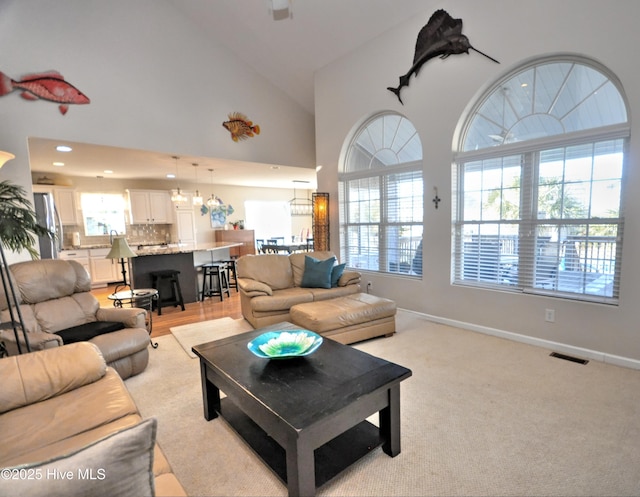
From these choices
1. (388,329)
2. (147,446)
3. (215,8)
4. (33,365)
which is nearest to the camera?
(147,446)

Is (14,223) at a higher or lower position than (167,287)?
higher

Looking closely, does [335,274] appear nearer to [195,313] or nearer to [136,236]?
[195,313]

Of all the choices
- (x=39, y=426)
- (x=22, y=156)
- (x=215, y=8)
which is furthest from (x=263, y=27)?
(x=39, y=426)

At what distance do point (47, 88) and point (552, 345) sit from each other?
21.1 feet

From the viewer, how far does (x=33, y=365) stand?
1.73 m

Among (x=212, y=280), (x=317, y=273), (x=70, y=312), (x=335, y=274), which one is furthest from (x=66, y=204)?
(x=335, y=274)

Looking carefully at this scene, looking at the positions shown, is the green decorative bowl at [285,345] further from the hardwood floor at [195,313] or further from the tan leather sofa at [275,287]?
the hardwood floor at [195,313]

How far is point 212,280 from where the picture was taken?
6.18 meters

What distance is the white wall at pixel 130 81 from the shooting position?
12.4 feet

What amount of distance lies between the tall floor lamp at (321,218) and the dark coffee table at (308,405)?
11.5 feet

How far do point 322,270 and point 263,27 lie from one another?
3.78 metres

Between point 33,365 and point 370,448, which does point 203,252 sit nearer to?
point 33,365

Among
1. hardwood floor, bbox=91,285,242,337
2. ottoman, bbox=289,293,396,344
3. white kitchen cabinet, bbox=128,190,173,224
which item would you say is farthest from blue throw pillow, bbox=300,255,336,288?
white kitchen cabinet, bbox=128,190,173,224

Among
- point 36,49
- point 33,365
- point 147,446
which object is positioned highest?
point 36,49
